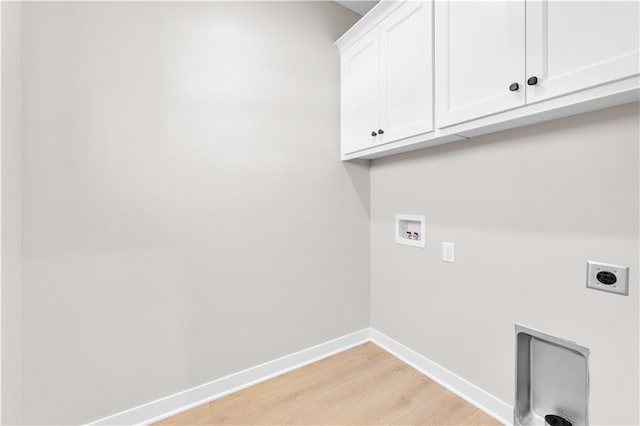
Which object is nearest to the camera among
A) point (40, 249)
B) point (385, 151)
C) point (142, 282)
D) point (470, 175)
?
point (40, 249)

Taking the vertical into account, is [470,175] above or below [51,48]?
below

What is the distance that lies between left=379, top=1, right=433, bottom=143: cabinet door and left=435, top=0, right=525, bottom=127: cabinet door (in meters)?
0.07

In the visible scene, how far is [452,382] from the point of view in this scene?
5.45ft

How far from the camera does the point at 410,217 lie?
1919 mm

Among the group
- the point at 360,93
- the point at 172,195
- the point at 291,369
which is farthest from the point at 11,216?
the point at 360,93

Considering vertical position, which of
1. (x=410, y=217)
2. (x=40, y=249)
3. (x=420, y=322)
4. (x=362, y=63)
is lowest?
(x=420, y=322)

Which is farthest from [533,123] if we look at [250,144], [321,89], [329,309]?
[329,309]

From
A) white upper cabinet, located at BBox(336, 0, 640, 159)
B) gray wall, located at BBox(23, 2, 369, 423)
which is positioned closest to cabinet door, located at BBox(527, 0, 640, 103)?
white upper cabinet, located at BBox(336, 0, 640, 159)

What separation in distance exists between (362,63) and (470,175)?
108 cm

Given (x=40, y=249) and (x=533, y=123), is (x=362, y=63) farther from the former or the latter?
(x=40, y=249)

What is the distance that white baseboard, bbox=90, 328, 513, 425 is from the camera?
143 centimetres

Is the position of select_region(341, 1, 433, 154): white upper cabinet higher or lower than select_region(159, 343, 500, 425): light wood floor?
higher

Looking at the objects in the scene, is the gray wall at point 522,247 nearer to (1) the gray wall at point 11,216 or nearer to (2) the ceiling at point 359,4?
(2) the ceiling at point 359,4

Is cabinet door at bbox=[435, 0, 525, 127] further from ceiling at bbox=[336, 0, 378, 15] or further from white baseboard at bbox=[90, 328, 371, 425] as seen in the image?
white baseboard at bbox=[90, 328, 371, 425]
